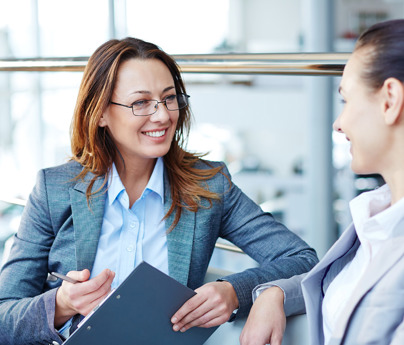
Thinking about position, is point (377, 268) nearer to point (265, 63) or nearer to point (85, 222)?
point (265, 63)

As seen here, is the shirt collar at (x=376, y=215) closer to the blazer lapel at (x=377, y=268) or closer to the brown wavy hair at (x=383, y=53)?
the blazer lapel at (x=377, y=268)

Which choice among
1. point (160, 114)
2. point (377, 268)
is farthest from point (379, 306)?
point (160, 114)

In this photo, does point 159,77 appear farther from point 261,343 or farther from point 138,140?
point 261,343

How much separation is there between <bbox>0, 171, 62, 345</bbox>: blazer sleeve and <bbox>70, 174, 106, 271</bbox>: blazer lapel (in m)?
0.07

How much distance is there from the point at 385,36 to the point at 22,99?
7760mm

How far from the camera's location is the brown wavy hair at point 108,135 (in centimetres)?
138

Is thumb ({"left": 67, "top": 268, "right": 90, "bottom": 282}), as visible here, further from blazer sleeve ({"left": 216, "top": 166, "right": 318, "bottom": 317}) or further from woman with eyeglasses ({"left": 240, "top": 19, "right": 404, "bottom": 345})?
woman with eyeglasses ({"left": 240, "top": 19, "right": 404, "bottom": 345})

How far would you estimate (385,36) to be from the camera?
31.9 inches

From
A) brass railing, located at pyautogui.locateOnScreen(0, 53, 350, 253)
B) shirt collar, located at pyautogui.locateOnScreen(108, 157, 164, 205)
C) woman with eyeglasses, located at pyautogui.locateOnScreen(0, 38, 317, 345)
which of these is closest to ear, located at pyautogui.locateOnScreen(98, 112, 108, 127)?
woman with eyeglasses, located at pyautogui.locateOnScreen(0, 38, 317, 345)

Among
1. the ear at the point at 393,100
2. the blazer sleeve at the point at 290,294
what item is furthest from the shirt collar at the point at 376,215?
the blazer sleeve at the point at 290,294

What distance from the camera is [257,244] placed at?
54.6 inches

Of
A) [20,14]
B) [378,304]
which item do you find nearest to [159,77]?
[378,304]

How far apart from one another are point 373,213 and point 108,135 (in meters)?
0.79

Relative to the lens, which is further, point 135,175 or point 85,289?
point 135,175
